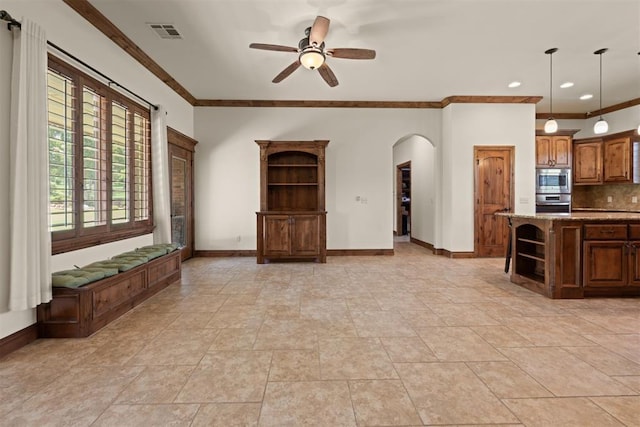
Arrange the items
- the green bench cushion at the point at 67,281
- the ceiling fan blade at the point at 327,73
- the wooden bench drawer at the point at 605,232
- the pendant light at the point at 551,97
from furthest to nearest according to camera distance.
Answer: the pendant light at the point at 551,97, the ceiling fan blade at the point at 327,73, the wooden bench drawer at the point at 605,232, the green bench cushion at the point at 67,281

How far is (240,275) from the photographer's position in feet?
16.1

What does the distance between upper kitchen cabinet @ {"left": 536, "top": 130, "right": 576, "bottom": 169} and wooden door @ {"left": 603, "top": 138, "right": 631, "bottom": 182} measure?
0.78m

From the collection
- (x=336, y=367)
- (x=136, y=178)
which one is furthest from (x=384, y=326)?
(x=136, y=178)

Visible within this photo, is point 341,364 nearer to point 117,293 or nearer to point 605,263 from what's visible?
point 117,293

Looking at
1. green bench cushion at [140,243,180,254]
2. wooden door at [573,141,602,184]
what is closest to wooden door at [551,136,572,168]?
wooden door at [573,141,602,184]

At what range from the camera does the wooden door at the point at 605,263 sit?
362 cm

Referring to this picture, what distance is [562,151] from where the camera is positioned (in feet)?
22.4

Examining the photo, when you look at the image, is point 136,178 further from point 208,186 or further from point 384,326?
point 384,326

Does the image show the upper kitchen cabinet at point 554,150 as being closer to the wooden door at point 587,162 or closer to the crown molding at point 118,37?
the wooden door at point 587,162

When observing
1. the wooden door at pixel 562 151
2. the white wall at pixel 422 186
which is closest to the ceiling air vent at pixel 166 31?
the white wall at pixel 422 186

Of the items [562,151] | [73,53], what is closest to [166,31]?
[73,53]

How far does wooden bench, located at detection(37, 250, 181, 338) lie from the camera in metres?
2.65

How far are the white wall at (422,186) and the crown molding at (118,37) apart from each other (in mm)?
5078

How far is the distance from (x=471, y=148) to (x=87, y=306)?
6.47 meters
